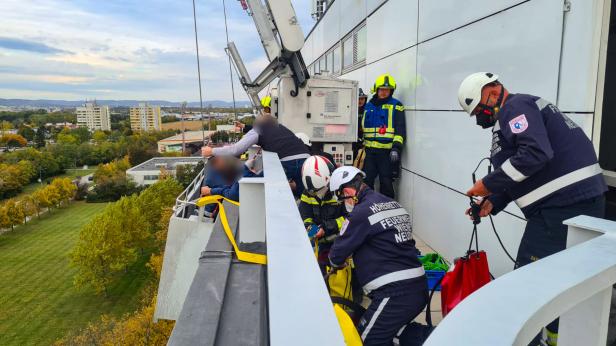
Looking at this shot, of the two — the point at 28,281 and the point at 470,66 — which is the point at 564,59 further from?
the point at 28,281

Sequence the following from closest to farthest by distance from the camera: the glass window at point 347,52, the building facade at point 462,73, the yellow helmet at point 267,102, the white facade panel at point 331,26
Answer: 1. the building facade at point 462,73
2. the yellow helmet at point 267,102
3. the glass window at point 347,52
4. the white facade panel at point 331,26

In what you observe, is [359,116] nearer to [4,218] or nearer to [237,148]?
[237,148]

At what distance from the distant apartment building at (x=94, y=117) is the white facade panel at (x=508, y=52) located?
16924cm

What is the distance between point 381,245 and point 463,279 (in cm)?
57

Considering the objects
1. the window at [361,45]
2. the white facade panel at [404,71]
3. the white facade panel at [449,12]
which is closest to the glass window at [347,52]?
the window at [361,45]

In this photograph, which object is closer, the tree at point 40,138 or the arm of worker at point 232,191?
the arm of worker at point 232,191

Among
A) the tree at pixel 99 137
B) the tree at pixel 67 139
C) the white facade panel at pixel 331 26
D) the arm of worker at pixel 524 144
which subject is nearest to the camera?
the arm of worker at pixel 524 144

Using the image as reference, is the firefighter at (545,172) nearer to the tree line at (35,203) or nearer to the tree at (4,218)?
the tree at (4,218)

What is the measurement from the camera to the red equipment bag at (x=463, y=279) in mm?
2883

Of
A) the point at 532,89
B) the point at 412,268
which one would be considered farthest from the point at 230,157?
the point at 532,89

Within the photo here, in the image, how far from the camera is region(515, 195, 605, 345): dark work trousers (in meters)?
2.51

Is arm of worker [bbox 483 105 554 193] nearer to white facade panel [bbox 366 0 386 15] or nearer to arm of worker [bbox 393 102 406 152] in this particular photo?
arm of worker [bbox 393 102 406 152]

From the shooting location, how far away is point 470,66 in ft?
15.6

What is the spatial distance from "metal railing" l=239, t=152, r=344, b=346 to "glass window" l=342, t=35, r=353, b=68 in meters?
10.3
